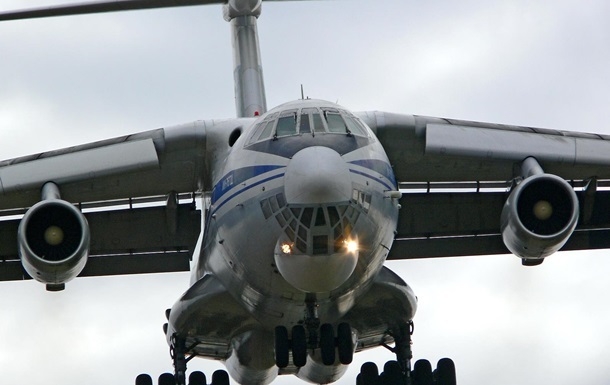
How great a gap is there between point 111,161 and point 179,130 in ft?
2.44

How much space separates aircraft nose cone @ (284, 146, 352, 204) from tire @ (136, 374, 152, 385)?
3876 millimetres

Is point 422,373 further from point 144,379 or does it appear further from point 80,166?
point 80,166

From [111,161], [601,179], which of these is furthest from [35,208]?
[601,179]

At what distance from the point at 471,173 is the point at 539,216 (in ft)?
4.47

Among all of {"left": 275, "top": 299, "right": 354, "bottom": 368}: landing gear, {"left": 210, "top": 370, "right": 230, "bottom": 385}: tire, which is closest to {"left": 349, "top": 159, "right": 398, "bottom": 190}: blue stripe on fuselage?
{"left": 275, "top": 299, "right": 354, "bottom": 368}: landing gear

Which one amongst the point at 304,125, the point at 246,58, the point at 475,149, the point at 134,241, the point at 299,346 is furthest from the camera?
the point at 246,58

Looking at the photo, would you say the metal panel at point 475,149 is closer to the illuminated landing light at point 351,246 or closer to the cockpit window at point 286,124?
the cockpit window at point 286,124

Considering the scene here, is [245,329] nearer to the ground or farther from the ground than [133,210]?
nearer to the ground

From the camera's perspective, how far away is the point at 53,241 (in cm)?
1262

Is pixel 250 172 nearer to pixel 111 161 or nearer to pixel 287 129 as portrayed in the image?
pixel 287 129

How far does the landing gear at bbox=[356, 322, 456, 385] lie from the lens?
13.9m

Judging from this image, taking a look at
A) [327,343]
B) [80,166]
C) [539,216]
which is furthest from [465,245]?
[80,166]

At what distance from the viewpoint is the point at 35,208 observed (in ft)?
41.3

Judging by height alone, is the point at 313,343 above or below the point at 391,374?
above
